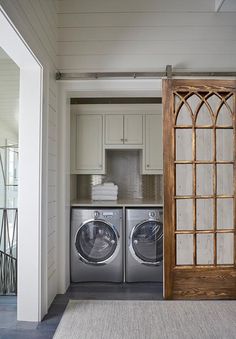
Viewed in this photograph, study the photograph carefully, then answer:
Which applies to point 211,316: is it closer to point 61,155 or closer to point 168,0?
point 61,155

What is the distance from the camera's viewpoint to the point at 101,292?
316 cm

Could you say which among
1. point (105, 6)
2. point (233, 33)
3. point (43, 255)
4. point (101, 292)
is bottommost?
point (101, 292)

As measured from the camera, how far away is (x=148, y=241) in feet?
11.2

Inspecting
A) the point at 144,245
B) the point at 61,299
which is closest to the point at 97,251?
the point at 144,245

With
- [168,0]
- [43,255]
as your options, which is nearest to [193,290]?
[43,255]

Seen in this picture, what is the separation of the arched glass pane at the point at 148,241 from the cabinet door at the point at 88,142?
1039mm

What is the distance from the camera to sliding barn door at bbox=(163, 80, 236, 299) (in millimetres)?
2941

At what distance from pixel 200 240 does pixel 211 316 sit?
70cm

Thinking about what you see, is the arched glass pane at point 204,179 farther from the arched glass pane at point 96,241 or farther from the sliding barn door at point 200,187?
the arched glass pane at point 96,241

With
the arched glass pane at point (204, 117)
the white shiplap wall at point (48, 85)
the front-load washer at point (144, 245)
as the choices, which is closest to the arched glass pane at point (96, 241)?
the front-load washer at point (144, 245)

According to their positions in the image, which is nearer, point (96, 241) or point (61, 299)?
point (61, 299)

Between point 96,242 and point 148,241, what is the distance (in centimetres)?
61

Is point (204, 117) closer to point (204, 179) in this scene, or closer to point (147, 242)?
point (204, 179)

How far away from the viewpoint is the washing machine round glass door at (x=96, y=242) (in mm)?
3398
